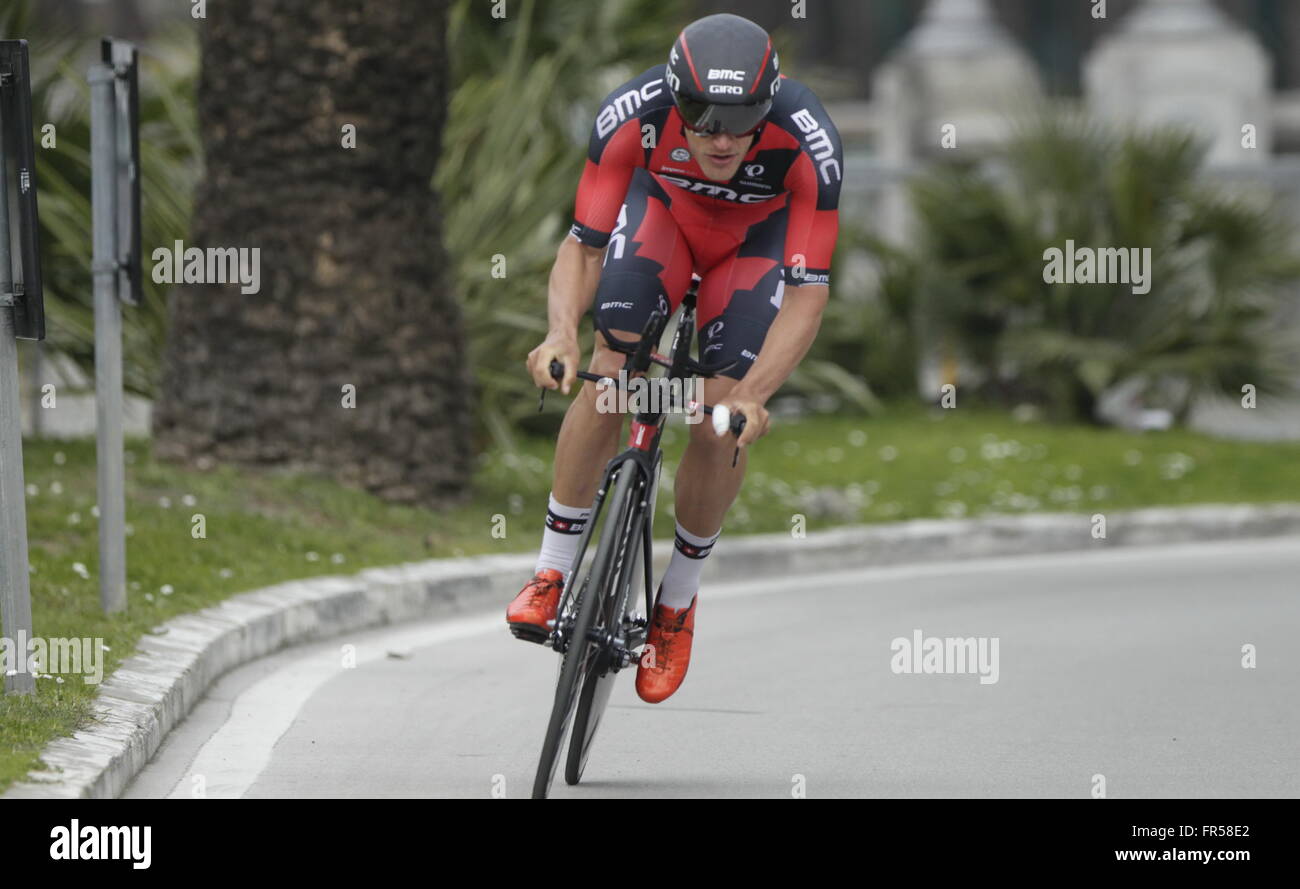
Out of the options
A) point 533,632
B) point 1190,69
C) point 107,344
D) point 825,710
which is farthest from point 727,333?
point 1190,69

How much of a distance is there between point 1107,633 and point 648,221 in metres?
3.72

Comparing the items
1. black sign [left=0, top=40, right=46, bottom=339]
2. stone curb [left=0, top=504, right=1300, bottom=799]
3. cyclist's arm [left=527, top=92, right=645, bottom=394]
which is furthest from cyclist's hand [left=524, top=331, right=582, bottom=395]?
black sign [left=0, top=40, right=46, bottom=339]

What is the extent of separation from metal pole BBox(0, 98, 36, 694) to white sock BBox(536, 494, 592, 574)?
154cm

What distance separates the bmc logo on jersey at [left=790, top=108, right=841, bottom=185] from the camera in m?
5.84

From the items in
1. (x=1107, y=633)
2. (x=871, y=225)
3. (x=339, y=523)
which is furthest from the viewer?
A: (x=871, y=225)

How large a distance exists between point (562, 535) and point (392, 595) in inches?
131

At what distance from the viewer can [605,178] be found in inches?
231

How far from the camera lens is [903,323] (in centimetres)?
1683

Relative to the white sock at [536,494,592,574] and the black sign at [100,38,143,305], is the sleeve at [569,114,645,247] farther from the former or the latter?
the black sign at [100,38,143,305]

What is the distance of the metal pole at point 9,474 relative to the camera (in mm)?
6363

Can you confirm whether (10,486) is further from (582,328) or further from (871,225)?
(871,225)

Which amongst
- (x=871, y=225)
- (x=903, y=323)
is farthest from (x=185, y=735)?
(x=871, y=225)

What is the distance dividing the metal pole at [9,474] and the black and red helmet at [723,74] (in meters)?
2.12
